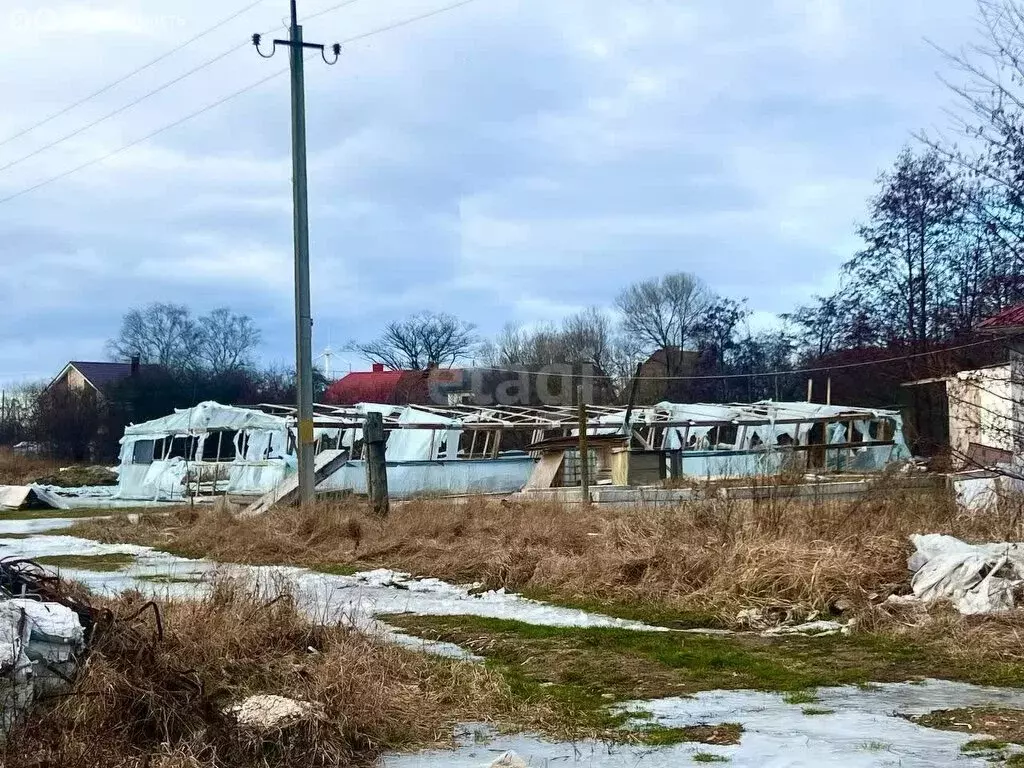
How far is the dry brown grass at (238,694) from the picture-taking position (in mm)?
4816

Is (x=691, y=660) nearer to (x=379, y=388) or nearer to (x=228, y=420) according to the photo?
(x=228, y=420)

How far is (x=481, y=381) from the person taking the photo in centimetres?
6288

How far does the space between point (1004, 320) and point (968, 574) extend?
7.52 feet

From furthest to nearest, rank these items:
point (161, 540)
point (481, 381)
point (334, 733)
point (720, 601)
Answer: point (481, 381)
point (161, 540)
point (720, 601)
point (334, 733)

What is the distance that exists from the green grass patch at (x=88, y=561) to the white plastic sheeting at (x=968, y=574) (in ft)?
33.0

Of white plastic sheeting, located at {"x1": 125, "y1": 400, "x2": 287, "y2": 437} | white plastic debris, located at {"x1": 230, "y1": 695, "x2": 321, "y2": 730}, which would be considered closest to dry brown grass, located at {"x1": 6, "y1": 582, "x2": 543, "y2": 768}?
white plastic debris, located at {"x1": 230, "y1": 695, "x2": 321, "y2": 730}

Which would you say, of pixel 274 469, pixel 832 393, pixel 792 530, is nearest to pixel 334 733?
pixel 792 530

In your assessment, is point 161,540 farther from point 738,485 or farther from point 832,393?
point 832,393

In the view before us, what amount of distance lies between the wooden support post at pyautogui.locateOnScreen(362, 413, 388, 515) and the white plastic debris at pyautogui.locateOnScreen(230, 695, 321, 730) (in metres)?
11.5

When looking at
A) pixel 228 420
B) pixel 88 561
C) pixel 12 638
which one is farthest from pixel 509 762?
pixel 228 420

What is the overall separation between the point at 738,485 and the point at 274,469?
69.9 ft

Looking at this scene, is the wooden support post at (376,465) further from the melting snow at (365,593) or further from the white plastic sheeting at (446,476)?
the white plastic sheeting at (446,476)

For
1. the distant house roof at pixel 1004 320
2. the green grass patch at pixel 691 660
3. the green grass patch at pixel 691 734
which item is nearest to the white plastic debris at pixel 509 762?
the green grass patch at pixel 691 734

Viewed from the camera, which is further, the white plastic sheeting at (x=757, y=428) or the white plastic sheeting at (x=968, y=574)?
the white plastic sheeting at (x=757, y=428)
